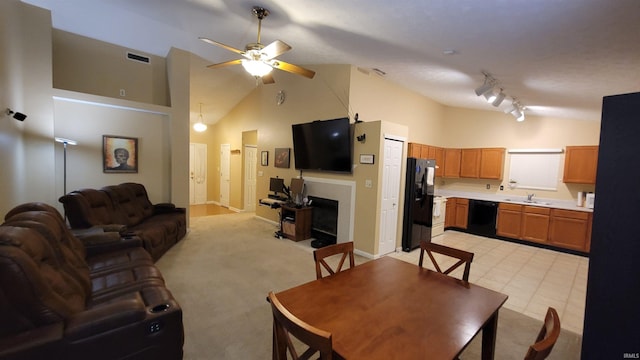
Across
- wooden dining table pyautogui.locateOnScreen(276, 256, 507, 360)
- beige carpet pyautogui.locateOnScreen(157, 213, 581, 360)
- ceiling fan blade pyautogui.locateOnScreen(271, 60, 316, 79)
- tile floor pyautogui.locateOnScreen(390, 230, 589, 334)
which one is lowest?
beige carpet pyautogui.locateOnScreen(157, 213, 581, 360)

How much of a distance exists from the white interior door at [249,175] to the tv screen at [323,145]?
8.44ft

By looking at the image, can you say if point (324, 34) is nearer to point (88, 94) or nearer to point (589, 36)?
point (589, 36)

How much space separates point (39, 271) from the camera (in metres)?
1.44

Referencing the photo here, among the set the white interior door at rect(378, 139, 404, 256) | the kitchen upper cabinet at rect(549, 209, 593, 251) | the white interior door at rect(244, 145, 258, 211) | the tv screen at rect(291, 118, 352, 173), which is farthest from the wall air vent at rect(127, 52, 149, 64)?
the kitchen upper cabinet at rect(549, 209, 593, 251)

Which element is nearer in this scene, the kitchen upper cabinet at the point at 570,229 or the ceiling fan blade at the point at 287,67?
the ceiling fan blade at the point at 287,67

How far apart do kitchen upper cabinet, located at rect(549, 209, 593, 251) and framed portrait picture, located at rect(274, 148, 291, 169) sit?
5.20m

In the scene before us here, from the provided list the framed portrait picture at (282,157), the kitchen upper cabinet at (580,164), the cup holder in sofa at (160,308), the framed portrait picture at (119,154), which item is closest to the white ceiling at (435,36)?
the kitchen upper cabinet at (580,164)

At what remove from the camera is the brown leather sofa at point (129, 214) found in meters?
3.26

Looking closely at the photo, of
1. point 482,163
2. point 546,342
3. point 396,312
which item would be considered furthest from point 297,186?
point 546,342

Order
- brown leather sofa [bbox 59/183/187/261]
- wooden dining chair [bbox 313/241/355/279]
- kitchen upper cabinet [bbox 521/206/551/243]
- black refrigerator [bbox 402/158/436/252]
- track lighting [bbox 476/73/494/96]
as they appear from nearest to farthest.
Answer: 1. wooden dining chair [bbox 313/241/355/279]
2. brown leather sofa [bbox 59/183/187/261]
3. track lighting [bbox 476/73/494/96]
4. black refrigerator [bbox 402/158/436/252]
5. kitchen upper cabinet [bbox 521/206/551/243]

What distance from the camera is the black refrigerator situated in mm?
4617

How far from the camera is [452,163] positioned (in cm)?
668

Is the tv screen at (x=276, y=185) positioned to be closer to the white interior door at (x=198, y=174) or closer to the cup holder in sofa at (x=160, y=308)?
the white interior door at (x=198, y=174)

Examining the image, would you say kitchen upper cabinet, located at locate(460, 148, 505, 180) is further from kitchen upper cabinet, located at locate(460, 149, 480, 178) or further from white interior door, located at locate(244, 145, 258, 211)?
white interior door, located at locate(244, 145, 258, 211)
